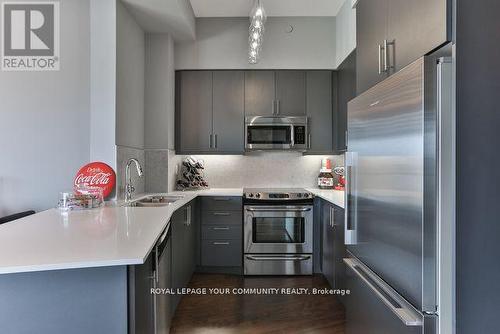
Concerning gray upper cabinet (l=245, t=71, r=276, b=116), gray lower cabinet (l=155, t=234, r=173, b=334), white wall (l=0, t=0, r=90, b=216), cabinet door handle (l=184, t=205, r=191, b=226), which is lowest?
gray lower cabinet (l=155, t=234, r=173, b=334)

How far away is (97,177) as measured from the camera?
7.54 feet

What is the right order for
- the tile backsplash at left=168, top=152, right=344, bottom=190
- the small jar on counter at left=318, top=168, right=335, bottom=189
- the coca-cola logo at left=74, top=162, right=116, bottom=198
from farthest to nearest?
the tile backsplash at left=168, top=152, right=344, bottom=190 → the small jar on counter at left=318, top=168, right=335, bottom=189 → the coca-cola logo at left=74, top=162, right=116, bottom=198

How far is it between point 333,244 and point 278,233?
2.26 feet

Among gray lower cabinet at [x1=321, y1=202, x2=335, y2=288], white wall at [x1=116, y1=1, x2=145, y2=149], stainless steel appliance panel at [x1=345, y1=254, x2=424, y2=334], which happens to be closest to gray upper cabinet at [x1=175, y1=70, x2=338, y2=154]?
white wall at [x1=116, y1=1, x2=145, y2=149]

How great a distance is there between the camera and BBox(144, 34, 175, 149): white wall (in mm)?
3332

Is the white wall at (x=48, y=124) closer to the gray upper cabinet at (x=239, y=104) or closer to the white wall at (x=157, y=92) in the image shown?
the white wall at (x=157, y=92)

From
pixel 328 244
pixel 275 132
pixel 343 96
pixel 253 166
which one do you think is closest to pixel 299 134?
pixel 275 132

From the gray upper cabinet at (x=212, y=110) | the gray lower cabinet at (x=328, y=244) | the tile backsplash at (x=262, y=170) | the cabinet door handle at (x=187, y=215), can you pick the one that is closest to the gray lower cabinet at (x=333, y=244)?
the gray lower cabinet at (x=328, y=244)

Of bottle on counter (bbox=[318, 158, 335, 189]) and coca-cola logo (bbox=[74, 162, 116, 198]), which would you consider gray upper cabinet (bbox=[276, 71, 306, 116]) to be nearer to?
bottle on counter (bbox=[318, 158, 335, 189])

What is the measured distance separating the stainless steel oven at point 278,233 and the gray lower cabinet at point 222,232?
9 cm

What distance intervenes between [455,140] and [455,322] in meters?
0.62

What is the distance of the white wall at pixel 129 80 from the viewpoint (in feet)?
8.46

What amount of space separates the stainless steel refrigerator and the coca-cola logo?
5.72ft

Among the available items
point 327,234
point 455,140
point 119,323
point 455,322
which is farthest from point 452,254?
point 327,234
